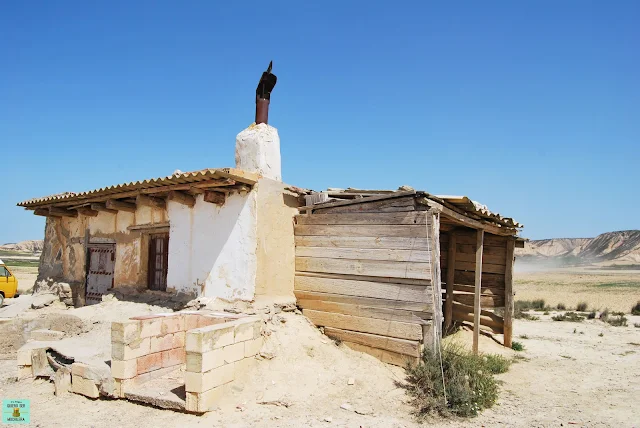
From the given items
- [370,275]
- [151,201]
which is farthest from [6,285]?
[370,275]

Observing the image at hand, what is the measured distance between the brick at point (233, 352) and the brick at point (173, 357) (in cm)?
134

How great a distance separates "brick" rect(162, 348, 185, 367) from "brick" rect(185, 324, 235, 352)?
56.7 inches

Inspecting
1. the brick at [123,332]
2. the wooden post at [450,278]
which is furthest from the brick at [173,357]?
the wooden post at [450,278]

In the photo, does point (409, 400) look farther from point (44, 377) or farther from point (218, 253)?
point (44, 377)

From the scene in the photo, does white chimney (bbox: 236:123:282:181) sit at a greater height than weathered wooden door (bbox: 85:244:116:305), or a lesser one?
greater

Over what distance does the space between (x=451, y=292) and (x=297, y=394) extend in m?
5.69

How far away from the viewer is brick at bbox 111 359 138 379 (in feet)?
Answer: 19.1

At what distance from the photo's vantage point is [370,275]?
7328 millimetres

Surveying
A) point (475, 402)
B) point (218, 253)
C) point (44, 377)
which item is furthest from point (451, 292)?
point (44, 377)

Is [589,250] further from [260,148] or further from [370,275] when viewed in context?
[260,148]

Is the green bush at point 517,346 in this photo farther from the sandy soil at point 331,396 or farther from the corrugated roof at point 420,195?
the corrugated roof at point 420,195

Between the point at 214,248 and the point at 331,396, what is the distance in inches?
132

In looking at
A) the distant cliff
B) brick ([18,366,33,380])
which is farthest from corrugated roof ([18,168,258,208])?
the distant cliff

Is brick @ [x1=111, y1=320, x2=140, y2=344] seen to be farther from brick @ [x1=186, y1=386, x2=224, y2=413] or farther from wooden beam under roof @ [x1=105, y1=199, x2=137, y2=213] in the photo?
wooden beam under roof @ [x1=105, y1=199, x2=137, y2=213]
